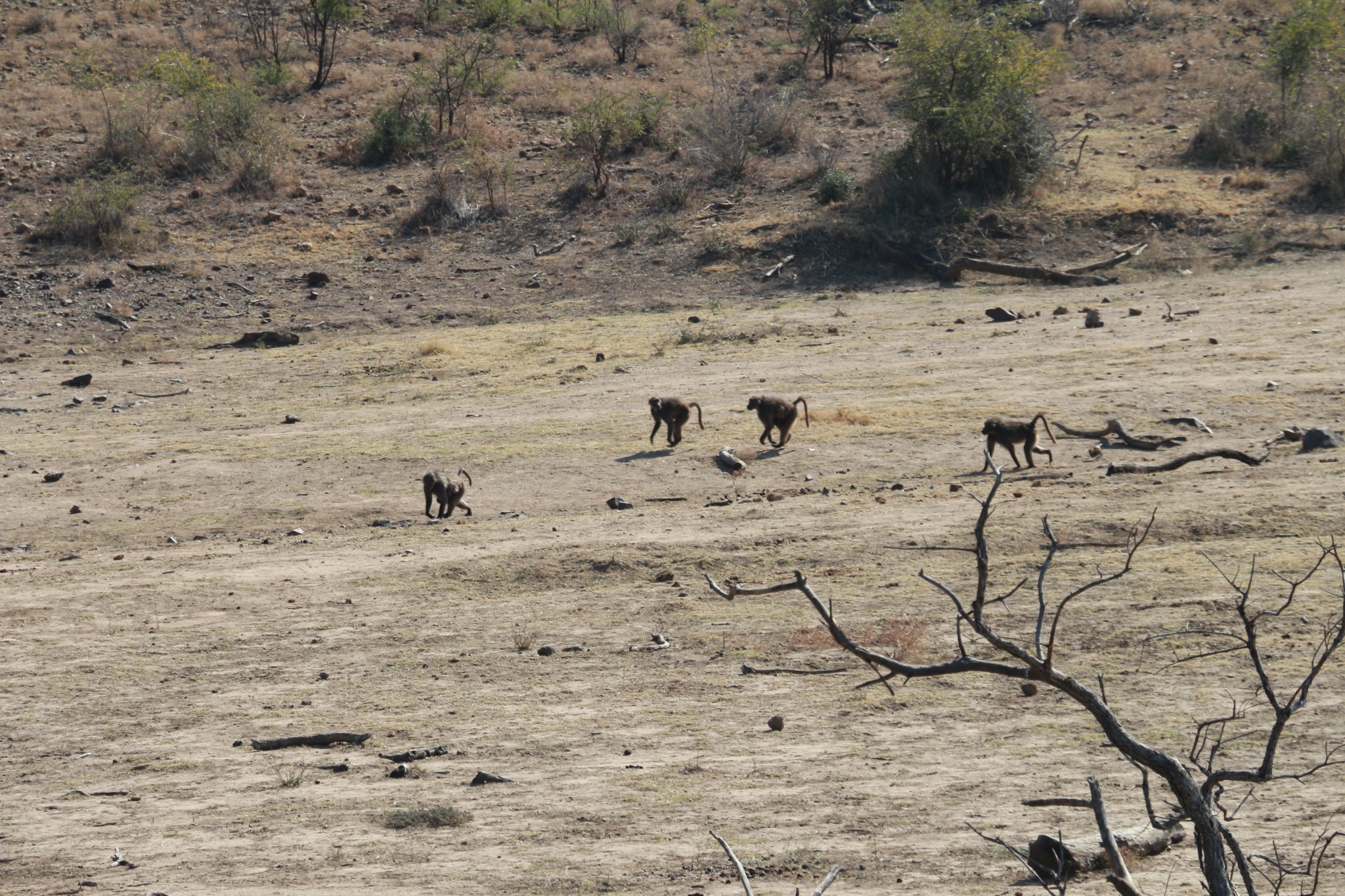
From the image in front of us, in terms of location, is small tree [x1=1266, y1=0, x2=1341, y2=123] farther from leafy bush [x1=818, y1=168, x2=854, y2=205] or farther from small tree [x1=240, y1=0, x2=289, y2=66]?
small tree [x1=240, y1=0, x2=289, y2=66]

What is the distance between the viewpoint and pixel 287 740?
8.43 meters

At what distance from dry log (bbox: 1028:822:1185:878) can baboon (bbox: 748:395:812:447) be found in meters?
9.45

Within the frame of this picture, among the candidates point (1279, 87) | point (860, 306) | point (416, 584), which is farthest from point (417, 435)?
point (1279, 87)

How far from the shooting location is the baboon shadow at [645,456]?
51.7 feet

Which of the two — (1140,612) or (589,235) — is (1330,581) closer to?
(1140,612)

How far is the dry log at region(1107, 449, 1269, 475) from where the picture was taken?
44.2ft

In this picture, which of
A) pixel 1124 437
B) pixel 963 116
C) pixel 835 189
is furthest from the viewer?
pixel 835 189

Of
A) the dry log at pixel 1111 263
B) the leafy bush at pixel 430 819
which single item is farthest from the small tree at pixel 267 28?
the leafy bush at pixel 430 819

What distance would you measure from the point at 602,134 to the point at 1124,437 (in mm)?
19435

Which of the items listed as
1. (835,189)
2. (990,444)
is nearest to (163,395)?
(990,444)

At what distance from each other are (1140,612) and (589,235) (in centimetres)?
2106

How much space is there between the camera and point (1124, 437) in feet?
48.5

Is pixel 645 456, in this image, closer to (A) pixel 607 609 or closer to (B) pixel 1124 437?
(A) pixel 607 609

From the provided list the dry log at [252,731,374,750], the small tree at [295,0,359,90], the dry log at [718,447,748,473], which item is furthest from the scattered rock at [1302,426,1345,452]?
the small tree at [295,0,359,90]
